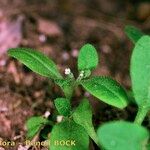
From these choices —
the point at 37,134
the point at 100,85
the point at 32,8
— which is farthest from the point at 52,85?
the point at 32,8

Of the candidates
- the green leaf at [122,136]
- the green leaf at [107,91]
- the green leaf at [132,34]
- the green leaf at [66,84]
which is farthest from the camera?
the green leaf at [132,34]

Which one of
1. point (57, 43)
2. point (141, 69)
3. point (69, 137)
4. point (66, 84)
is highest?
point (141, 69)

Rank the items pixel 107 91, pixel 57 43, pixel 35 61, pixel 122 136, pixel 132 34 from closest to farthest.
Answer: pixel 122 136 → pixel 107 91 → pixel 35 61 → pixel 132 34 → pixel 57 43

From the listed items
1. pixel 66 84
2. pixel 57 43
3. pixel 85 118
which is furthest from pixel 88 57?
pixel 57 43

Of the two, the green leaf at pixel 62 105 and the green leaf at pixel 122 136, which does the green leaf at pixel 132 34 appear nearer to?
the green leaf at pixel 62 105

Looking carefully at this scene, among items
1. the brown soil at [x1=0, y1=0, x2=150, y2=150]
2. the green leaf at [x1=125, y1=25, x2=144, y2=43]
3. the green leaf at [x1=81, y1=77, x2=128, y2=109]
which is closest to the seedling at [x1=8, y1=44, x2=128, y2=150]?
the green leaf at [x1=81, y1=77, x2=128, y2=109]

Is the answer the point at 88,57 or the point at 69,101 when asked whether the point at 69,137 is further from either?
the point at 88,57

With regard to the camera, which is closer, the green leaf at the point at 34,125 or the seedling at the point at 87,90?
the seedling at the point at 87,90

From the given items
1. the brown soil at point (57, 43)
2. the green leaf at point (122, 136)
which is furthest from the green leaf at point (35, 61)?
the green leaf at point (122, 136)
